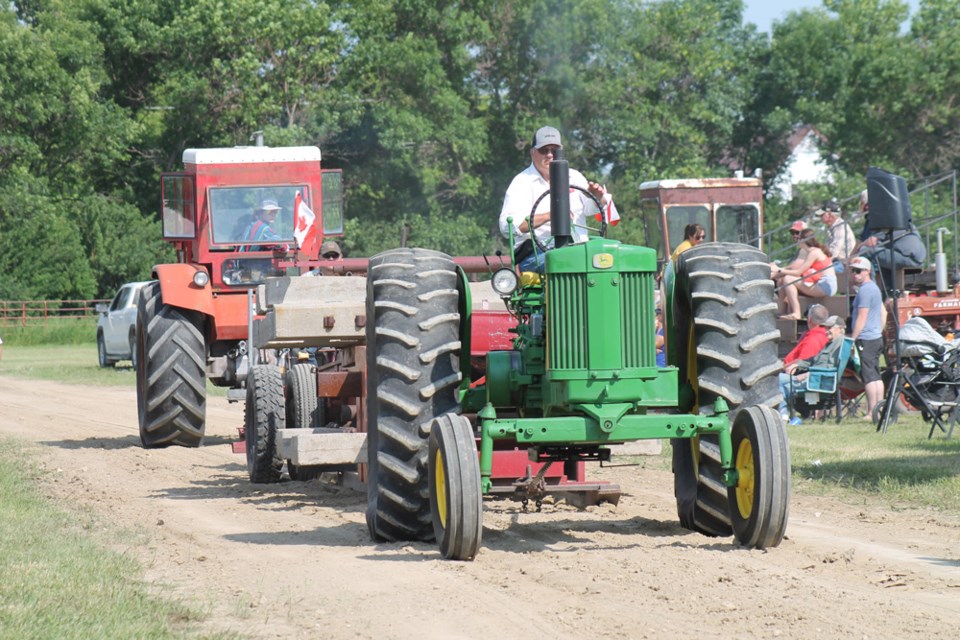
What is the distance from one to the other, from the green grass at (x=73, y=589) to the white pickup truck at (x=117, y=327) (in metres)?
20.2

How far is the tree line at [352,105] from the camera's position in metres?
44.7

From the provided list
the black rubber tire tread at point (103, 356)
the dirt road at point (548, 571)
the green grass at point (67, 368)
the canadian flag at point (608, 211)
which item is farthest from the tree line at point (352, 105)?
the canadian flag at point (608, 211)

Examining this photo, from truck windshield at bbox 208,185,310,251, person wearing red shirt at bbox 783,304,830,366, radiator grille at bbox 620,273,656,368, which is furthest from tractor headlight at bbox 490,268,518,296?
person wearing red shirt at bbox 783,304,830,366

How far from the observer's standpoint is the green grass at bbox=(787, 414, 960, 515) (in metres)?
9.32

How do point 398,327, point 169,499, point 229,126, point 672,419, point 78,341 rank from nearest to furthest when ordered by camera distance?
point 672,419
point 398,327
point 169,499
point 78,341
point 229,126

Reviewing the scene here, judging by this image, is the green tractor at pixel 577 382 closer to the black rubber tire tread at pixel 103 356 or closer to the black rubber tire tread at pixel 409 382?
the black rubber tire tread at pixel 409 382

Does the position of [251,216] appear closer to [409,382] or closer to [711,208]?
[409,382]

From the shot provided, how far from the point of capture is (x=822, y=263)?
55.7ft

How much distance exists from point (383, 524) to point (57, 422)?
10249 mm

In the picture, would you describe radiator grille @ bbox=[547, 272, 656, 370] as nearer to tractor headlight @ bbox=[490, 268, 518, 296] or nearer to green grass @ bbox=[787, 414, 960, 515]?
tractor headlight @ bbox=[490, 268, 518, 296]

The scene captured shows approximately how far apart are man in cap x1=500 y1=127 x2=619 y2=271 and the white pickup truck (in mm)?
20232

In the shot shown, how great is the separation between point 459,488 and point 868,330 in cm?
892

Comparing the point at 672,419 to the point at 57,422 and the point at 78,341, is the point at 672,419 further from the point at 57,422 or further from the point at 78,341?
the point at 78,341

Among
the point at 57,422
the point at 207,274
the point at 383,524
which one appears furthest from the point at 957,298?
the point at 383,524
